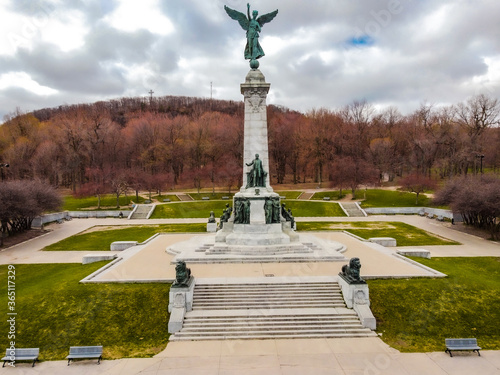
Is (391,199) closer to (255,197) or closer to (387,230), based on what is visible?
(387,230)

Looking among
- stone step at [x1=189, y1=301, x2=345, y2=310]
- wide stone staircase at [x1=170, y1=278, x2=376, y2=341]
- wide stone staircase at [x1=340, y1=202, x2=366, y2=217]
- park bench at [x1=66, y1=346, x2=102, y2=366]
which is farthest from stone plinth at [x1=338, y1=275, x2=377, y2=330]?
wide stone staircase at [x1=340, y1=202, x2=366, y2=217]

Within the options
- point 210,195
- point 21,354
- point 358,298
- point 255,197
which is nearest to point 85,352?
point 21,354

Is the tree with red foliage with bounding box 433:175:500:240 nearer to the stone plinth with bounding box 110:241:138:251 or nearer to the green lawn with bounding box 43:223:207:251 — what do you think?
the green lawn with bounding box 43:223:207:251

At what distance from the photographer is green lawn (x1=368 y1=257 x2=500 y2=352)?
38.1ft

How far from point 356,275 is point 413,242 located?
16.2m

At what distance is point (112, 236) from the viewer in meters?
29.8

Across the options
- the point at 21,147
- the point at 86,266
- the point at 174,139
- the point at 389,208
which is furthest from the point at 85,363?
the point at 174,139

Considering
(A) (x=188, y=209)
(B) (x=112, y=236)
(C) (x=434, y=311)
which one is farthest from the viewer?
(A) (x=188, y=209)

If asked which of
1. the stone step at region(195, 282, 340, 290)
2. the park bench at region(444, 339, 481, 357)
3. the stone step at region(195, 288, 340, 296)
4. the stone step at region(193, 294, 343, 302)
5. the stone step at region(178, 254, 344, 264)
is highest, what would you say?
the stone step at region(178, 254, 344, 264)

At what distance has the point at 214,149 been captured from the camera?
65.6 meters

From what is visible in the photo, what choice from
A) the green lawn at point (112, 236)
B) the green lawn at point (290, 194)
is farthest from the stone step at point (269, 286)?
the green lawn at point (290, 194)

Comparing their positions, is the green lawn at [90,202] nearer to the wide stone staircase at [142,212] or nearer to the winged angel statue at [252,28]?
the wide stone staircase at [142,212]

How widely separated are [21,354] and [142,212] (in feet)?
113

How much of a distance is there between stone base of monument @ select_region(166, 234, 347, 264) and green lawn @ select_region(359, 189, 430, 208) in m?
30.3
